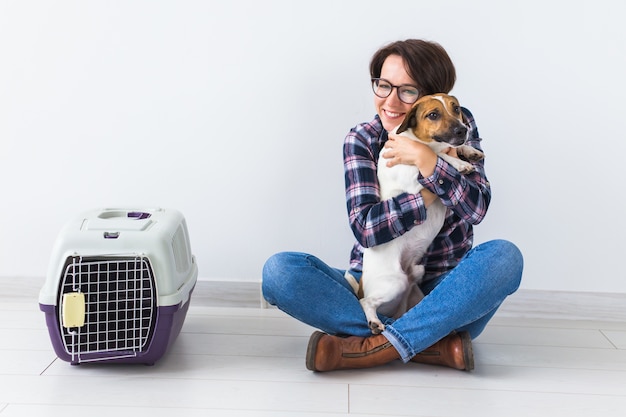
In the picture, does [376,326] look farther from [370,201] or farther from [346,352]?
[370,201]

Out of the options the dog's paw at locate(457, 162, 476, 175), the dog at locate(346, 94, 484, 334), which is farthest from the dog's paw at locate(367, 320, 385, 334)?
the dog's paw at locate(457, 162, 476, 175)

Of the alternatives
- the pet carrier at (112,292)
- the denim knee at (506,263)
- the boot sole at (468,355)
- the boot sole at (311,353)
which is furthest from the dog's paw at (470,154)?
the pet carrier at (112,292)

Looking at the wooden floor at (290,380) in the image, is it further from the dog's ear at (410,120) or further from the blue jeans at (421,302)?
the dog's ear at (410,120)

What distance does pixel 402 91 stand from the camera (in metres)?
2.02

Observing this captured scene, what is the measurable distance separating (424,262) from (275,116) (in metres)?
0.71

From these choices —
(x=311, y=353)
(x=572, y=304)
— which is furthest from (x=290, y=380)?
(x=572, y=304)

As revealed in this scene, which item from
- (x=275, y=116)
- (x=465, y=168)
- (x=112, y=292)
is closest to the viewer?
(x=112, y=292)

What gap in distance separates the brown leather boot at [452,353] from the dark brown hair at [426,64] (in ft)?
2.18

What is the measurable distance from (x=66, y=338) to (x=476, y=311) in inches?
40.4

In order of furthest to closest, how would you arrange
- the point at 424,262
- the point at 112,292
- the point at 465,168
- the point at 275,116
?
1. the point at 275,116
2. the point at 424,262
3. the point at 465,168
4. the point at 112,292

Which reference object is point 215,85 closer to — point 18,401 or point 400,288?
point 400,288

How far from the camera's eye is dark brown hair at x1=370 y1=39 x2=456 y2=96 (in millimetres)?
2010

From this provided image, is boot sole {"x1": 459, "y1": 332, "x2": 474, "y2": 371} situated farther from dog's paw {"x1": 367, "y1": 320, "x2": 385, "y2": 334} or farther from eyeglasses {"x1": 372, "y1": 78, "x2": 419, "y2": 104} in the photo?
eyeglasses {"x1": 372, "y1": 78, "x2": 419, "y2": 104}

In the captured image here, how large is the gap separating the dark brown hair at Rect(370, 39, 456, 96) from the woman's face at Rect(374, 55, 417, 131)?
0.05 feet
